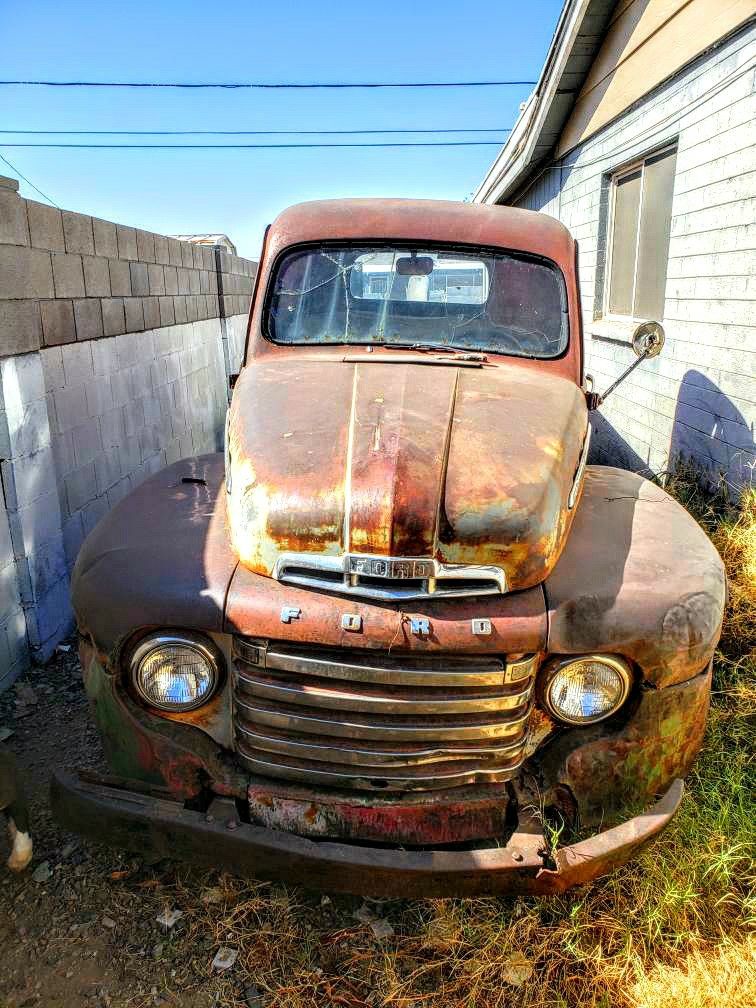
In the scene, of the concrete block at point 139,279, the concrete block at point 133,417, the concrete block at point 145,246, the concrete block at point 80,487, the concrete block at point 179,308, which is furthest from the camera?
the concrete block at point 179,308

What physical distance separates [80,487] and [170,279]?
2771 millimetres

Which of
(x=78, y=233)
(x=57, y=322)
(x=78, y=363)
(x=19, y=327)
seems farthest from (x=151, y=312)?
(x=19, y=327)

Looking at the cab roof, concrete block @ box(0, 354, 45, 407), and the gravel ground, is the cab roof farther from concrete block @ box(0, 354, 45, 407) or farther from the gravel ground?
the gravel ground

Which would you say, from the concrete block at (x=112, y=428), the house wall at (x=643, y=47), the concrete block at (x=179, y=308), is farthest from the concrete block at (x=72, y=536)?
the house wall at (x=643, y=47)

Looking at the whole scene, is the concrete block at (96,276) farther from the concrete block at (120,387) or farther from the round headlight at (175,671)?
the round headlight at (175,671)

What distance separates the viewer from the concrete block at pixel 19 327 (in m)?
3.52

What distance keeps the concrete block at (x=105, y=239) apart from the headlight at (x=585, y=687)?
4189 mm

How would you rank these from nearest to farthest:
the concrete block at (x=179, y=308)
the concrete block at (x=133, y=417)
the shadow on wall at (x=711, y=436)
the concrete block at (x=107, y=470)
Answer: the shadow on wall at (x=711, y=436)
the concrete block at (x=107, y=470)
the concrete block at (x=133, y=417)
the concrete block at (x=179, y=308)

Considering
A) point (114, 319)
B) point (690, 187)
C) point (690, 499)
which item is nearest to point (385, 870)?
point (690, 499)

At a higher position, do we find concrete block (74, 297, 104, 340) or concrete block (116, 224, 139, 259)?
concrete block (116, 224, 139, 259)

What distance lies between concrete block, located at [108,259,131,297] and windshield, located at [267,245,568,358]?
2113 mm

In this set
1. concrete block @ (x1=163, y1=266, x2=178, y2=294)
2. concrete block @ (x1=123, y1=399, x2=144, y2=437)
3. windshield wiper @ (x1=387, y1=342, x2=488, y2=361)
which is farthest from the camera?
concrete block @ (x1=163, y1=266, x2=178, y2=294)

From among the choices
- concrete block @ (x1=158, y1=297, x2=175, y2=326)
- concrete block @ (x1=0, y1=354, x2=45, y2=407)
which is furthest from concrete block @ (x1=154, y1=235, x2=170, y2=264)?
concrete block @ (x1=0, y1=354, x2=45, y2=407)

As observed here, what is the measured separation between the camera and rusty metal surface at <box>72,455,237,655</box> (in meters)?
2.06
